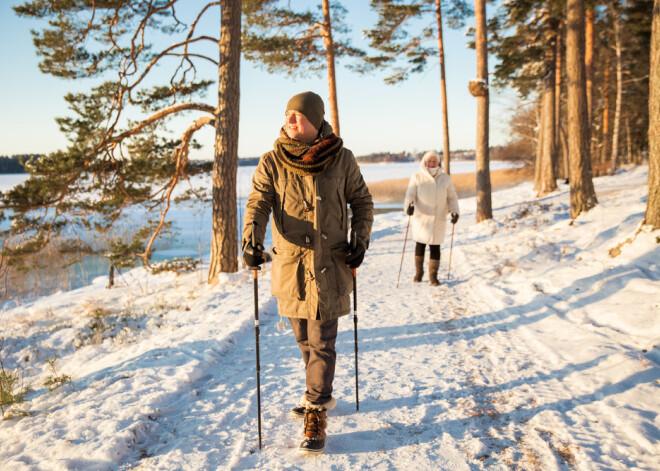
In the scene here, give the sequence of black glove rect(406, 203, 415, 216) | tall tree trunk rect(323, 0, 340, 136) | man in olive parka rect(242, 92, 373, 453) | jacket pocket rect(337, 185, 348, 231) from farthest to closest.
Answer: tall tree trunk rect(323, 0, 340, 136)
black glove rect(406, 203, 415, 216)
jacket pocket rect(337, 185, 348, 231)
man in olive parka rect(242, 92, 373, 453)

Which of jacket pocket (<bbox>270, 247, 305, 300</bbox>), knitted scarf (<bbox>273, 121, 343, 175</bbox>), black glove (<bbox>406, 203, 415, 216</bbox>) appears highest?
knitted scarf (<bbox>273, 121, 343, 175</bbox>)

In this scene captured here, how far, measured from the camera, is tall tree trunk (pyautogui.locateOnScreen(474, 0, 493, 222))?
→ 1079 cm

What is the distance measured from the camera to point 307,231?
2641 mm

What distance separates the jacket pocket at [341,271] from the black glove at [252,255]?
50cm

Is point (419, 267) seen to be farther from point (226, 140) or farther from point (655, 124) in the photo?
point (226, 140)

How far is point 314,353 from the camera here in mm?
2750

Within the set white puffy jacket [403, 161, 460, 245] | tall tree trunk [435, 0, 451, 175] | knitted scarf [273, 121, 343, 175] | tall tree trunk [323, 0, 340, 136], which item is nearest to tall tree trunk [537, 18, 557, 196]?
tall tree trunk [435, 0, 451, 175]

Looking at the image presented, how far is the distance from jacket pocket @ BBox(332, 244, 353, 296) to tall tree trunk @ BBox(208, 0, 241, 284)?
530 centimetres

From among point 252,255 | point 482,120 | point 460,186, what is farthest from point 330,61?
point 460,186

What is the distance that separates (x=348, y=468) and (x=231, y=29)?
749 centimetres

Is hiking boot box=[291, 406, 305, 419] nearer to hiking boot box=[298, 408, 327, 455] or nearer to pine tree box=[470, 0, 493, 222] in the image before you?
hiking boot box=[298, 408, 327, 455]

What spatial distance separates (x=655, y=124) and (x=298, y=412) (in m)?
5.85

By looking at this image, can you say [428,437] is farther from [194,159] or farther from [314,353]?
[194,159]

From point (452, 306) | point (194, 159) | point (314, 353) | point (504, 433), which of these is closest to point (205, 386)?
point (314, 353)
